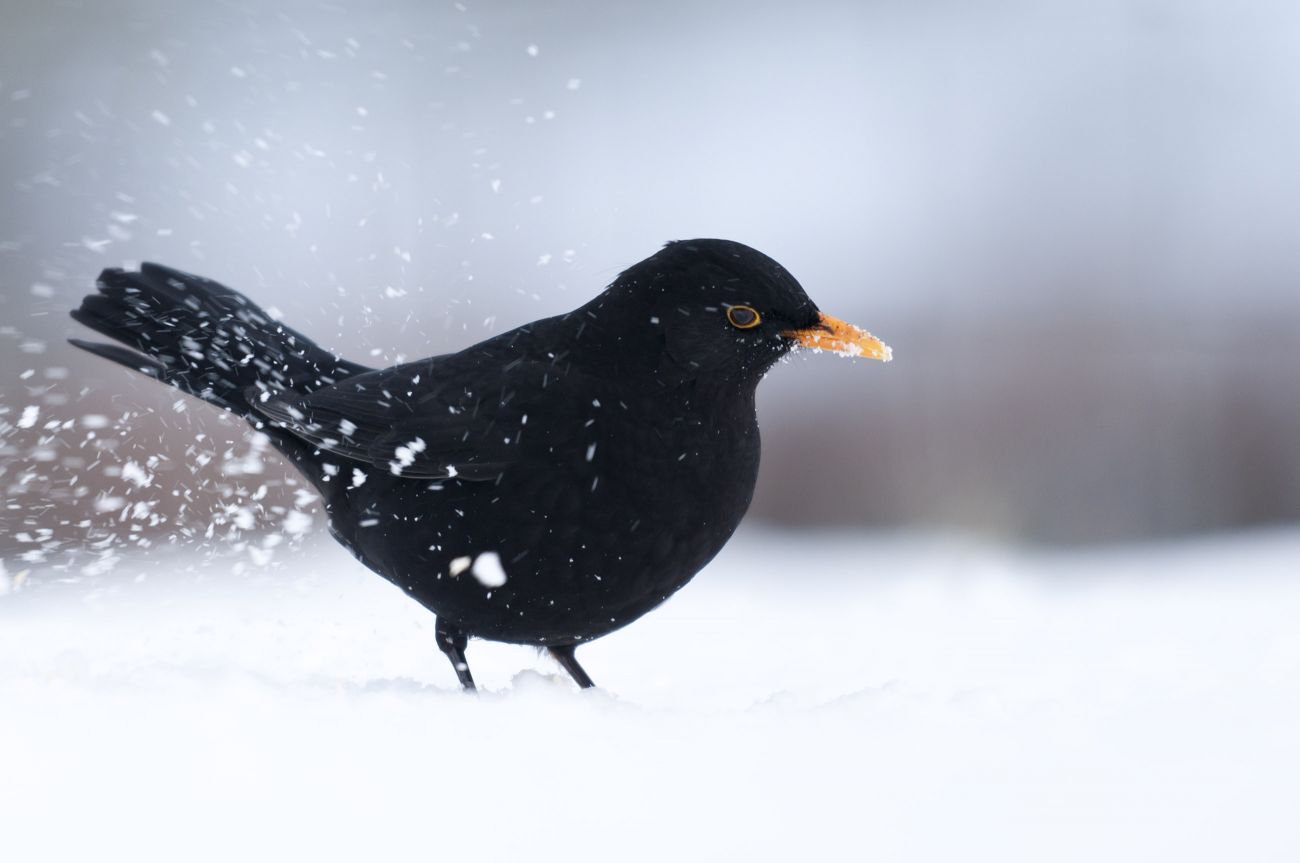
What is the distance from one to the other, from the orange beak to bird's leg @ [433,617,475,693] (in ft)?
3.68

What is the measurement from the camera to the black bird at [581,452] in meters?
2.23

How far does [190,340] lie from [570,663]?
4.69 feet

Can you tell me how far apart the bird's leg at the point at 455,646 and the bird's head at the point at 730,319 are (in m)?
0.83

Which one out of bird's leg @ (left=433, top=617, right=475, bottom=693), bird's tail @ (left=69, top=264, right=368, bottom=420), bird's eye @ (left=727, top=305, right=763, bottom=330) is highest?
bird's tail @ (left=69, top=264, right=368, bottom=420)

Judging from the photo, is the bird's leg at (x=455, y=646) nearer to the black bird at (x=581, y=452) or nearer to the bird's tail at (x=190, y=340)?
the black bird at (x=581, y=452)

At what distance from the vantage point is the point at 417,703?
6.89 feet

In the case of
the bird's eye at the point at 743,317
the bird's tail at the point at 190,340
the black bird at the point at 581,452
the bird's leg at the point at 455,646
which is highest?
the bird's tail at the point at 190,340

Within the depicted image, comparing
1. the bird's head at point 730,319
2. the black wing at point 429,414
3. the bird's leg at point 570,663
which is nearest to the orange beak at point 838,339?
the bird's head at point 730,319

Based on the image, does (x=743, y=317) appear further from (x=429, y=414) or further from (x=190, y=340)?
(x=190, y=340)

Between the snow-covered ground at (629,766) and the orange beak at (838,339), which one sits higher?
the orange beak at (838,339)

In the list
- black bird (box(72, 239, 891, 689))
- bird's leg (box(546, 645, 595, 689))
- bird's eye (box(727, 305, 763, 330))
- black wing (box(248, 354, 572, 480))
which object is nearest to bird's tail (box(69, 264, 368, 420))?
black wing (box(248, 354, 572, 480))

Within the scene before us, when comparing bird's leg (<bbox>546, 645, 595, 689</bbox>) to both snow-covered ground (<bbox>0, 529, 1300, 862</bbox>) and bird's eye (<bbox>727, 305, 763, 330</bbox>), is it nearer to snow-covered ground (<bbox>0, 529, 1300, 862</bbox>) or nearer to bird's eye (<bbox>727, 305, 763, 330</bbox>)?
snow-covered ground (<bbox>0, 529, 1300, 862</bbox>)

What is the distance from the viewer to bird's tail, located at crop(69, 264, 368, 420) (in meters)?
2.81

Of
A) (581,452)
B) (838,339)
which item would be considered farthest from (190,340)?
(838,339)
